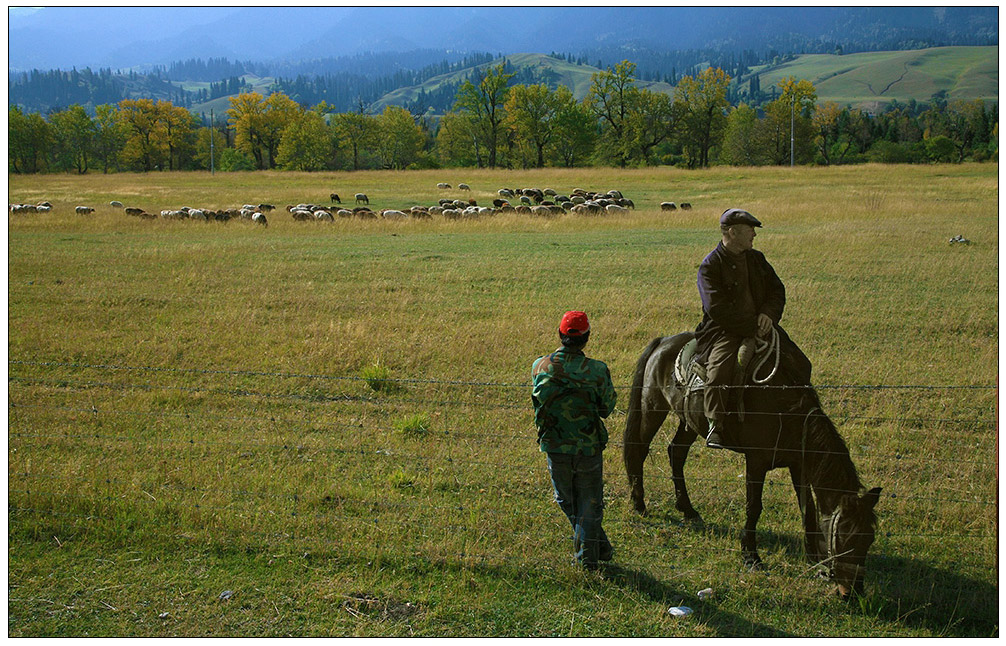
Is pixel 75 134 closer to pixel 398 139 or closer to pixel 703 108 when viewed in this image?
pixel 398 139

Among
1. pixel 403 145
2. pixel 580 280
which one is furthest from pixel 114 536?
pixel 403 145

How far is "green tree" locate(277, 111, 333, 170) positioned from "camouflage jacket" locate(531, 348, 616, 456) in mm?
93064

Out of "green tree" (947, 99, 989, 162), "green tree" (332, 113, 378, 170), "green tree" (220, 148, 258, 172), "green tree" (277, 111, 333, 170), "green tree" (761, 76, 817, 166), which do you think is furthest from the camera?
"green tree" (220, 148, 258, 172)

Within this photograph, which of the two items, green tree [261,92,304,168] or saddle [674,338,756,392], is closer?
saddle [674,338,756,392]

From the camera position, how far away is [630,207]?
37125 mm

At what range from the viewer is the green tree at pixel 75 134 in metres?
96.0

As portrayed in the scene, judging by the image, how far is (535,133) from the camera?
276 ft

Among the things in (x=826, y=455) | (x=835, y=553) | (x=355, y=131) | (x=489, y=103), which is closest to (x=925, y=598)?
(x=835, y=553)

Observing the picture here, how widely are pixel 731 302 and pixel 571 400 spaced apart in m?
1.38

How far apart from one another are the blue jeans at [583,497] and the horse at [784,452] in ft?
3.47

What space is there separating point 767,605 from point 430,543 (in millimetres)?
2402

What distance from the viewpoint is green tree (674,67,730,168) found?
267ft

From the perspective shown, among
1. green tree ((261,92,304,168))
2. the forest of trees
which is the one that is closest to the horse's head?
the forest of trees

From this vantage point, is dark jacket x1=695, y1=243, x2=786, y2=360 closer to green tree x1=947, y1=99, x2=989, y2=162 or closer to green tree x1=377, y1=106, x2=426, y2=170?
green tree x1=947, y1=99, x2=989, y2=162
